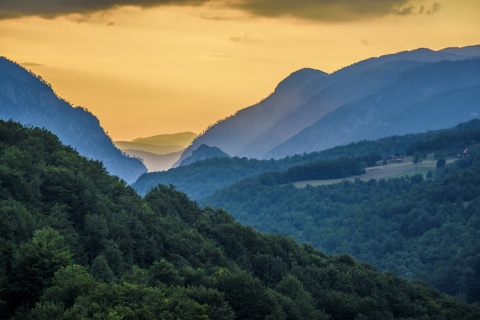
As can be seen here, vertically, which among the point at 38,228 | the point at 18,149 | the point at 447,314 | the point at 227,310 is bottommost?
the point at 447,314

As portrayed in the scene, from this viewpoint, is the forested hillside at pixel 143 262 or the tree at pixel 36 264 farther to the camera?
the tree at pixel 36 264

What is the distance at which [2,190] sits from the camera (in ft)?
353

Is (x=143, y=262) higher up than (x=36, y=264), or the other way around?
(x=36, y=264)

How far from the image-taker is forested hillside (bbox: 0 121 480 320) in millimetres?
84375

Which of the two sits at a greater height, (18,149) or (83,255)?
(18,149)

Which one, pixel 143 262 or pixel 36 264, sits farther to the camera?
pixel 143 262

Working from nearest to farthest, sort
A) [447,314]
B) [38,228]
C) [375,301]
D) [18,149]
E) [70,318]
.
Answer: [70,318], [38,228], [18,149], [375,301], [447,314]

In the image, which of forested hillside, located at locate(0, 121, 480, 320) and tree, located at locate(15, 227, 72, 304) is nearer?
forested hillside, located at locate(0, 121, 480, 320)

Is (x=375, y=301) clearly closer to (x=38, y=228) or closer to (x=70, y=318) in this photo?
(x=38, y=228)

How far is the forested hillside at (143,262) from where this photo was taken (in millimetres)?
84375

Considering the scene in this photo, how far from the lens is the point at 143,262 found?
119 metres

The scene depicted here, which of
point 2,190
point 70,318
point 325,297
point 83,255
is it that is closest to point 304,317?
point 325,297

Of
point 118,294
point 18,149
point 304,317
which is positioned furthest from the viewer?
point 18,149

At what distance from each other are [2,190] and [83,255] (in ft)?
35.9
